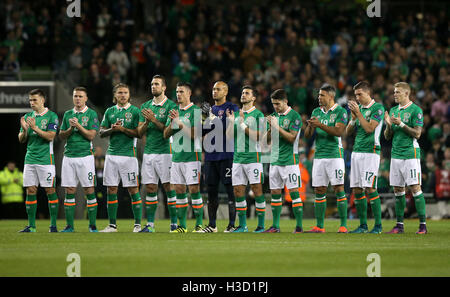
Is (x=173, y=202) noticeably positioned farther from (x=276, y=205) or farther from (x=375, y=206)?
(x=375, y=206)

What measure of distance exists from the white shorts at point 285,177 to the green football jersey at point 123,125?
8.99 feet

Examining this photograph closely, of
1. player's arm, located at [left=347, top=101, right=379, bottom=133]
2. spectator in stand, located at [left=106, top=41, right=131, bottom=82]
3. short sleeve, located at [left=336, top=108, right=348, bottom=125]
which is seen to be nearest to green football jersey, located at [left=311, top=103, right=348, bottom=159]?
short sleeve, located at [left=336, top=108, right=348, bottom=125]

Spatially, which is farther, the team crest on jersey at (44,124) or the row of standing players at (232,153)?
the team crest on jersey at (44,124)

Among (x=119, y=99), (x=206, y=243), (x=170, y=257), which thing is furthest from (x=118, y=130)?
(x=170, y=257)

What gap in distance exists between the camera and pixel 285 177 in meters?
14.5

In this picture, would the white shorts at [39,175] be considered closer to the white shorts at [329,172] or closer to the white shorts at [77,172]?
the white shorts at [77,172]

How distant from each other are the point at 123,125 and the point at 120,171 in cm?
88

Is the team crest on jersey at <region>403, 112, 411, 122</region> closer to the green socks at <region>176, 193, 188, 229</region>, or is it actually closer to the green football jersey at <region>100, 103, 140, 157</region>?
the green socks at <region>176, 193, 188, 229</region>

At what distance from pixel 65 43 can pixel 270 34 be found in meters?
7.45

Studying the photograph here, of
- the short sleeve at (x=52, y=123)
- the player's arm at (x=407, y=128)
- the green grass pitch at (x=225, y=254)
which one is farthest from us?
the short sleeve at (x=52, y=123)

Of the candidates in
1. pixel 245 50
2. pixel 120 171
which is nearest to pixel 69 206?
pixel 120 171

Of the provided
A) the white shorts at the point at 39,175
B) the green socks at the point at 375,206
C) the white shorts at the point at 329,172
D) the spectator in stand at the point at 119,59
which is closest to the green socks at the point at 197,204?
the white shorts at the point at 329,172

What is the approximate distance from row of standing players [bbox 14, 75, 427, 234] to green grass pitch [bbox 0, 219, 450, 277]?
39.1 inches

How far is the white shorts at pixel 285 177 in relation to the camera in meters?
14.5
